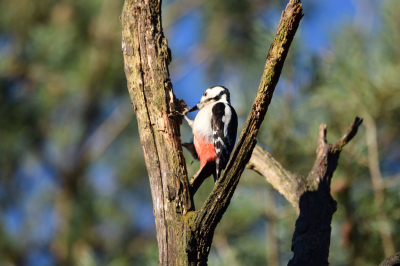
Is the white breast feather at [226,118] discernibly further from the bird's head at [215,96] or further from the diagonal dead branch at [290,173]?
the diagonal dead branch at [290,173]

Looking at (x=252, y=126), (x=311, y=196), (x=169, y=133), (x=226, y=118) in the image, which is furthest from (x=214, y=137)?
(x=252, y=126)

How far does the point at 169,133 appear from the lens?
69.6 inches

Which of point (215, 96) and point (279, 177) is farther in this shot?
point (215, 96)

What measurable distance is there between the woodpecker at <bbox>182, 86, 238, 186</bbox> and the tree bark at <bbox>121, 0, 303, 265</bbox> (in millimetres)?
848

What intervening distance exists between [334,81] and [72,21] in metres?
3.21

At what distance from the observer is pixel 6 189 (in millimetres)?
4426

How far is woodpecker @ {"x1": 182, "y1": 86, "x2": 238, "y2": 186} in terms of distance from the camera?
105 inches

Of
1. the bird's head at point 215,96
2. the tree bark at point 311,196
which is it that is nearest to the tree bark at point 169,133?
the tree bark at point 311,196

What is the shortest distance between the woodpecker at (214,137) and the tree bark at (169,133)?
85cm

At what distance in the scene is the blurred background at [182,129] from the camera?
9.22 feet

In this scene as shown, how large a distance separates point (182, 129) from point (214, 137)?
4.82 ft

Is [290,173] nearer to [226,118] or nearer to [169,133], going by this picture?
[226,118]

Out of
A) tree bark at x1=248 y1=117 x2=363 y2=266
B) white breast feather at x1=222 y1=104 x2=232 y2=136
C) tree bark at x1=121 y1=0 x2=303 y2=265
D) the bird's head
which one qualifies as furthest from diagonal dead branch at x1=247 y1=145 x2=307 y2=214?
the bird's head

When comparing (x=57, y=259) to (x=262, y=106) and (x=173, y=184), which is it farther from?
(x=262, y=106)
